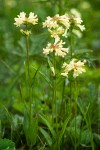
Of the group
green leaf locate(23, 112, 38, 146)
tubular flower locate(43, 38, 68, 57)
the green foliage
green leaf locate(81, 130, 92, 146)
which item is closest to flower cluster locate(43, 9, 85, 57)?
tubular flower locate(43, 38, 68, 57)

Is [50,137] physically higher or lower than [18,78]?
lower

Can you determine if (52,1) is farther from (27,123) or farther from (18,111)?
(27,123)

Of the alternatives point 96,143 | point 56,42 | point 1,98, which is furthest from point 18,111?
point 56,42

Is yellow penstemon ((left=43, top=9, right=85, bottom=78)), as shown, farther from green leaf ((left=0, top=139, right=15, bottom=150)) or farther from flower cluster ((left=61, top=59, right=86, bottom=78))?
green leaf ((left=0, top=139, right=15, bottom=150))

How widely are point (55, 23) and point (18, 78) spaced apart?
3.12 ft

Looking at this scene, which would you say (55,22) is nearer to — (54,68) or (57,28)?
(57,28)

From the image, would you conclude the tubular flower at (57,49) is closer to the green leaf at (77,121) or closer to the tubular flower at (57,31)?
the tubular flower at (57,31)

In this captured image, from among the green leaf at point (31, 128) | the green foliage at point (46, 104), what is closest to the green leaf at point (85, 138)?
the green foliage at point (46, 104)

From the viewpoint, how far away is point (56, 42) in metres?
1.79

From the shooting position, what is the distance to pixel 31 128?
1888mm

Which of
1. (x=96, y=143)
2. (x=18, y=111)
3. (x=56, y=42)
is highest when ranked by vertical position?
(x=56, y=42)

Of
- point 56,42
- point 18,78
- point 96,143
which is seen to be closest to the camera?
point 56,42

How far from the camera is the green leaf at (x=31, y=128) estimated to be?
6.16ft

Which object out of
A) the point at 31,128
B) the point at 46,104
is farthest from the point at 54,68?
the point at 46,104
